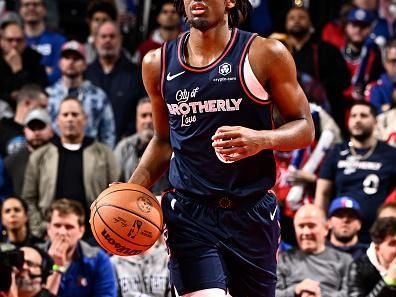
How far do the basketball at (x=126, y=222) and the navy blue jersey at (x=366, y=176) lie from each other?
4564 millimetres

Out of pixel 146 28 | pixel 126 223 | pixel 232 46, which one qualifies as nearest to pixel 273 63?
pixel 232 46

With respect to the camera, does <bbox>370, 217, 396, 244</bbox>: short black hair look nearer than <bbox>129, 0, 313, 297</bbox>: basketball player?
No

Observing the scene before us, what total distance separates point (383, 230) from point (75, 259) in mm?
2523

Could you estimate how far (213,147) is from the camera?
4.89 meters

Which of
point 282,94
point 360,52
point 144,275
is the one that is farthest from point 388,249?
point 360,52

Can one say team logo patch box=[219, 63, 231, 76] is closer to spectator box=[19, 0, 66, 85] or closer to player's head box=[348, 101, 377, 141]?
player's head box=[348, 101, 377, 141]

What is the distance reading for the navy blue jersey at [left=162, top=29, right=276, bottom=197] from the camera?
4.89 meters

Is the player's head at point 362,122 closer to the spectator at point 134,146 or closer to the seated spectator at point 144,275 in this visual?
the spectator at point 134,146

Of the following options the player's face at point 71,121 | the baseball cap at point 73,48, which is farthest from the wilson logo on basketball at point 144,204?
the baseball cap at point 73,48

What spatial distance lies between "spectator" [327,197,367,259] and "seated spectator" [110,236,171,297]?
60.4 inches

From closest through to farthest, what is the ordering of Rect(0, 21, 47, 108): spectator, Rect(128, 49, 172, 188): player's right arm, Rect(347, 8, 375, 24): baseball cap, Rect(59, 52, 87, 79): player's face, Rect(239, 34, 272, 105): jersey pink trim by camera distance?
Rect(239, 34, 272, 105): jersey pink trim, Rect(128, 49, 172, 188): player's right arm, Rect(59, 52, 87, 79): player's face, Rect(0, 21, 47, 108): spectator, Rect(347, 8, 375, 24): baseball cap

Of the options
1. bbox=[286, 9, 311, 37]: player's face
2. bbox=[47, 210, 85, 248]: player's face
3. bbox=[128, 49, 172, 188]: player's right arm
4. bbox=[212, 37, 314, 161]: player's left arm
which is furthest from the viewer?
bbox=[286, 9, 311, 37]: player's face

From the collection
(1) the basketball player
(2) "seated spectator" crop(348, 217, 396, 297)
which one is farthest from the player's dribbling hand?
(2) "seated spectator" crop(348, 217, 396, 297)

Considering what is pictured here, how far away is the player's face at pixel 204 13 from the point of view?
489 cm
